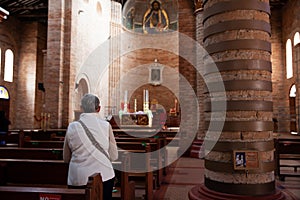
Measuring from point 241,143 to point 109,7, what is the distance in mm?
17278

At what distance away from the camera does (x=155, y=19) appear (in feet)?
Answer: 70.7

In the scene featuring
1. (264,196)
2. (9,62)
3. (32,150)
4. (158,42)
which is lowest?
(264,196)

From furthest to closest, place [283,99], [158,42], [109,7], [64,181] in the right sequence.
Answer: [158,42] < [109,7] < [283,99] < [64,181]

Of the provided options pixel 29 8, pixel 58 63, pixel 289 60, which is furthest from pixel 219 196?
pixel 29 8

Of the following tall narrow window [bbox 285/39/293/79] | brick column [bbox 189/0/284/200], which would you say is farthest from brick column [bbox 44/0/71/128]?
tall narrow window [bbox 285/39/293/79]

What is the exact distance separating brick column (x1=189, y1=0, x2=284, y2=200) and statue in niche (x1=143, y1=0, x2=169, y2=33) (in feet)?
62.1

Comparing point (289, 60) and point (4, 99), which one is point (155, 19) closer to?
point (289, 60)

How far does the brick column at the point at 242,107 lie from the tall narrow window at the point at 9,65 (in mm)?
18578

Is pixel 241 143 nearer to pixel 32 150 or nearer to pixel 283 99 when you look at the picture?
pixel 32 150

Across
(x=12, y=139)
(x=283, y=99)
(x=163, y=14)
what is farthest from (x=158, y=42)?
(x=12, y=139)

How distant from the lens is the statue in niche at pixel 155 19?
21453mm

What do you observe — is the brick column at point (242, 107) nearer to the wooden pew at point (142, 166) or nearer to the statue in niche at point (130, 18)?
the wooden pew at point (142, 166)

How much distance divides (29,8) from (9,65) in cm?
412

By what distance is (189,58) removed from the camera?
9.84 meters
